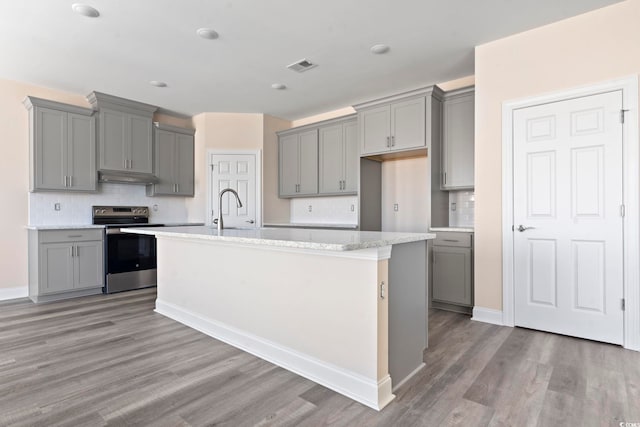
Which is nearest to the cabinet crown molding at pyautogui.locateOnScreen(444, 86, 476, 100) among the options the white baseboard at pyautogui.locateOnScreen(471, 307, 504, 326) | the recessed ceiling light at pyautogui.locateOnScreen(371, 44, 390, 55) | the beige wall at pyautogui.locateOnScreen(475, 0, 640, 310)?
the beige wall at pyautogui.locateOnScreen(475, 0, 640, 310)

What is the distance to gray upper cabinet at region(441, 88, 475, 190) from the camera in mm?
3906

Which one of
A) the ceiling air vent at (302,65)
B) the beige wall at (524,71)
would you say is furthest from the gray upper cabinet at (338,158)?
the beige wall at (524,71)

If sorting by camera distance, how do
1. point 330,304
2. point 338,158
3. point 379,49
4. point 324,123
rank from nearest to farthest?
point 330,304 < point 379,49 < point 338,158 < point 324,123

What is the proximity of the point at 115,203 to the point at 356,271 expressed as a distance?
14.9ft

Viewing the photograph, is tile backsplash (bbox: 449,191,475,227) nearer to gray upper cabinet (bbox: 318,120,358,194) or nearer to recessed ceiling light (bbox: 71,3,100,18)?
gray upper cabinet (bbox: 318,120,358,194)

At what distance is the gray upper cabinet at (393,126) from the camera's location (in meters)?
4.05

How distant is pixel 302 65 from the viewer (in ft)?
12.7

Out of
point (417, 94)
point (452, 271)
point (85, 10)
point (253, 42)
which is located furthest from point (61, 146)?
point (452, 271)

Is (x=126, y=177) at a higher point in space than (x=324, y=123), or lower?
lower

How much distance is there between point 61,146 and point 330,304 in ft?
13.9

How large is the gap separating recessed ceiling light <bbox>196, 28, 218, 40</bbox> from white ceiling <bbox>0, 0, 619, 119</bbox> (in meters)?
0.06

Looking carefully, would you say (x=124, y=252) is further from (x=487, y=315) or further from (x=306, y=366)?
(x=487, y=315)

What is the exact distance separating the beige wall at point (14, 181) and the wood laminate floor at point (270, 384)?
5.14ft

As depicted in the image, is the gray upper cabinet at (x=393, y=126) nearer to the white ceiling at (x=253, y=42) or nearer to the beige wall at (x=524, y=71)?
the white ceiling at (x=253, y=42)
